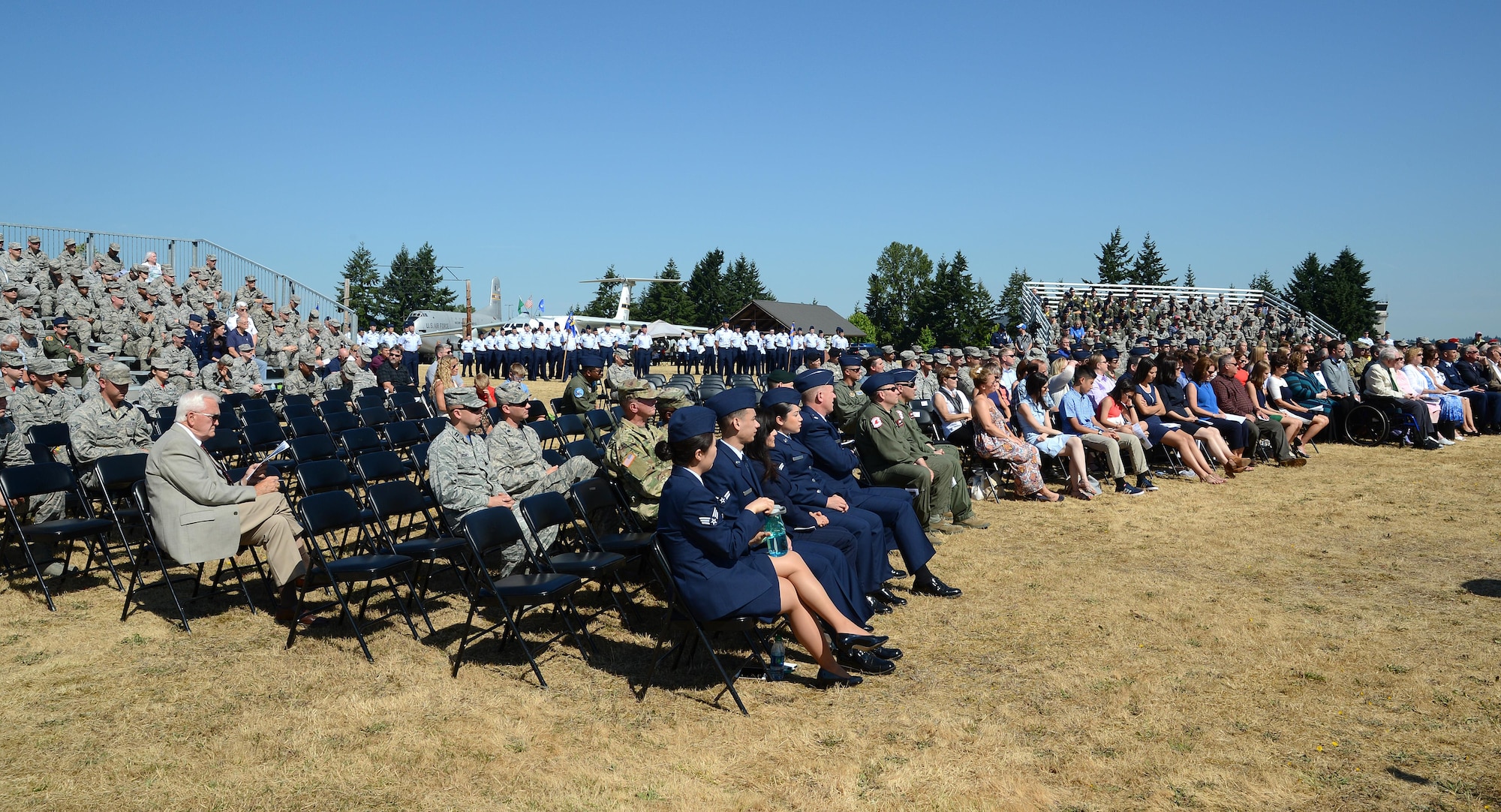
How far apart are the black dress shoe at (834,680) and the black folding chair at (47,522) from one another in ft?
14.7

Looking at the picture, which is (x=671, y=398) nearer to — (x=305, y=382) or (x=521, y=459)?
(x=521, y=459)

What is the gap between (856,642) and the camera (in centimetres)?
494

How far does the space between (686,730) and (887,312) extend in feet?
308

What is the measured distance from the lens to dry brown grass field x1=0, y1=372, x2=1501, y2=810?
143 inches

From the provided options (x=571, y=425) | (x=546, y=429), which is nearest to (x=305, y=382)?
(x=571, y=425)

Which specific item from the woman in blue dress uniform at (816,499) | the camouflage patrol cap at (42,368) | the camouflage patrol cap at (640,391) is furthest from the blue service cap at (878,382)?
the camouflage patrol cap at (42,368)

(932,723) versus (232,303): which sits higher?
(232,303)

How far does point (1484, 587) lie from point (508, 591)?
624 centimetres

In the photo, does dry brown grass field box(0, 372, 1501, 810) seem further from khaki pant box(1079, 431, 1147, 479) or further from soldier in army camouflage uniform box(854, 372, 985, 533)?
khaki pant box(1079, 431, 1147, 479)

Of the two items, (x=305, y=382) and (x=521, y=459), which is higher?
(x=305, y=382)

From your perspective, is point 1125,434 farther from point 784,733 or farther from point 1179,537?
point 784,733

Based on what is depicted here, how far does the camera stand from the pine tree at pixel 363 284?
84375mm

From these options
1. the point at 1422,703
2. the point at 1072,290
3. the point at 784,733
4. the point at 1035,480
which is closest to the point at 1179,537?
the point at 1035,480

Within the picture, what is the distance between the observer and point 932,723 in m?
4.23
